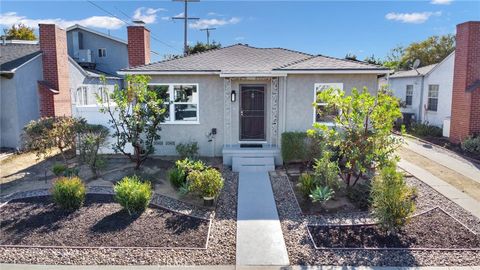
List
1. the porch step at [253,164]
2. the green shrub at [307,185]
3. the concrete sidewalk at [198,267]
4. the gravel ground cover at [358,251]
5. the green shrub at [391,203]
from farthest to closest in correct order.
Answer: the porch step at [253,164], the green shrub at [307,185], the green shrub at [391,203], the gravel ground cover at [358,251], the concrete sidewalk at [198,267]

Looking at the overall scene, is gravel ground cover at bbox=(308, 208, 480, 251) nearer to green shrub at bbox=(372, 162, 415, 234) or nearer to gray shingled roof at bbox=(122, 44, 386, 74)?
green shrub at bbox=(372, 162, 415, 234)

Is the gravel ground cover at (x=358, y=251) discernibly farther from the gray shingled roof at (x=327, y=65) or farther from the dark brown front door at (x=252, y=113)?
the gray shingled roof at (x=327, y=65)

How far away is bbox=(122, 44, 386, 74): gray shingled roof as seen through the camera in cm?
1142

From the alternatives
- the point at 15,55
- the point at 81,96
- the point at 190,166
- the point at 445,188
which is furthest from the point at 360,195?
the point at 81,96

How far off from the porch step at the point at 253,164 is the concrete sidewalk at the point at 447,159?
4.05 metres

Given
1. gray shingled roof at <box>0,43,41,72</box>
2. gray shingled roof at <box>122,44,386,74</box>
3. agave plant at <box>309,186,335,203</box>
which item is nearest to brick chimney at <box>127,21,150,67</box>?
gray shingled roof at <box>122,44,386,74</box>

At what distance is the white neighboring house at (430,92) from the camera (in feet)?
58.0

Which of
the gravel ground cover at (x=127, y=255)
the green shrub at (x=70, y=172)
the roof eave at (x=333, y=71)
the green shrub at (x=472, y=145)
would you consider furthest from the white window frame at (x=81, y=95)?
the green shrub at (x=472, y=145)

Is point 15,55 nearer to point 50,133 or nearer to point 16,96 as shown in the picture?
point 16,96

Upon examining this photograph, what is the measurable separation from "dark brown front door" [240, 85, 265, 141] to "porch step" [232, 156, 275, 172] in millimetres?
1398

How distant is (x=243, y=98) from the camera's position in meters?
12.3

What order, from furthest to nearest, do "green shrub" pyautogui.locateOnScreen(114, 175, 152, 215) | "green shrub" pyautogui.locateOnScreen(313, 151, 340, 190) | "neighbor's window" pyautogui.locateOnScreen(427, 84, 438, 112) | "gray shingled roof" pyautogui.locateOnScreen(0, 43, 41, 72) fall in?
1. "neighbor's window" pyautogui.locateOnScreen(427, 84, 438, 112)
2. "gray shingled roof" pyautogui.locateOnScreen(0, 43, 41, 72)
3. "green shrub" pyautogui.locateOnScreen(313, 151, 340, 190)
4. "green shrub" pyautogui.locateOnScreen(114, 175, 152, 215)

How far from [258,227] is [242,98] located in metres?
6.39

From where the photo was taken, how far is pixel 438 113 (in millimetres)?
18438
